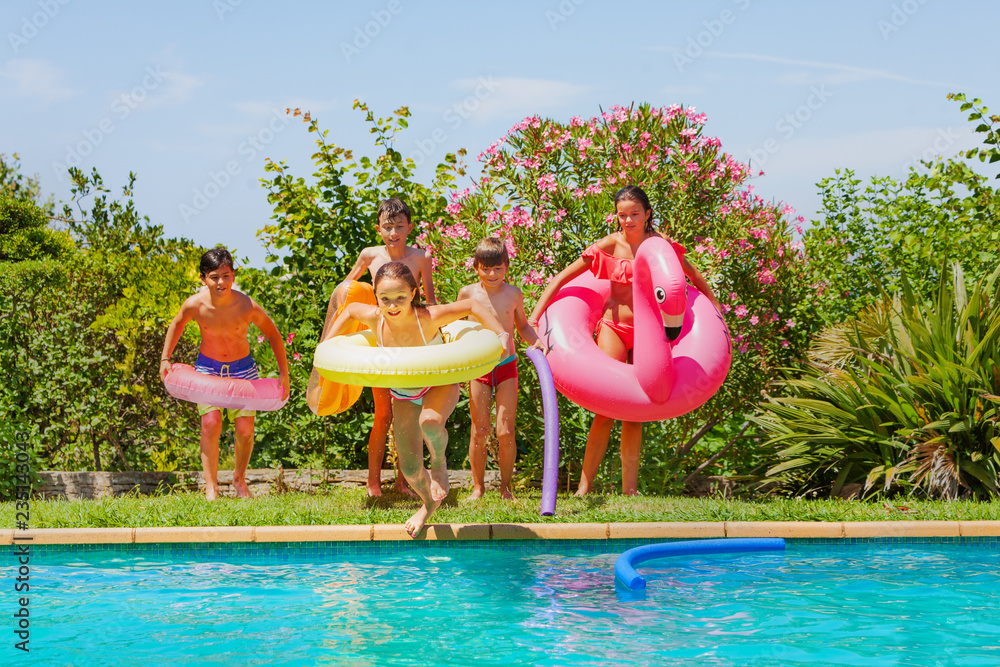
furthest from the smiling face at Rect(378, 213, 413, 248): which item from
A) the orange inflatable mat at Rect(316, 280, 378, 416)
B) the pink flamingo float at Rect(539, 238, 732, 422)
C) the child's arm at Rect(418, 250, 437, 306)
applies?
the pink flamingo float at Rect(539, 238, 732, 422)

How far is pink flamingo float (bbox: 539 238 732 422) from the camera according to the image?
645 centimetres

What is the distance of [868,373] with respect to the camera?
7.79 m

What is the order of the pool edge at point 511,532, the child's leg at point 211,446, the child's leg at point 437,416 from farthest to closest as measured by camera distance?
the child's leg at point 211,446 → the pool edge at point 511,532 → the child's leg at point 437,416

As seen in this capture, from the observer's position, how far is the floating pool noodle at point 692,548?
503 cm

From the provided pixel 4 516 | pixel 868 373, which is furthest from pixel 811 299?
pixel 4 516

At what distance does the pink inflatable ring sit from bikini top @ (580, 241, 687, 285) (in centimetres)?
259

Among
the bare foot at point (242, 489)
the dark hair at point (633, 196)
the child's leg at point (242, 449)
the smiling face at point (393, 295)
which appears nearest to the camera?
the smiling face at point (393, 295)

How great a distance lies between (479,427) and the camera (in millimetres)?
6773

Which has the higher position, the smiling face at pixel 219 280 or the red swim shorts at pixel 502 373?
the smiling face at pixel 219 280

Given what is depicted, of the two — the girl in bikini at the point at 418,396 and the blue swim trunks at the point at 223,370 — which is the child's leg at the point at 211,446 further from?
the girl in bikini at the point at 418,396

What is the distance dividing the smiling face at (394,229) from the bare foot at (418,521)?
2032mm

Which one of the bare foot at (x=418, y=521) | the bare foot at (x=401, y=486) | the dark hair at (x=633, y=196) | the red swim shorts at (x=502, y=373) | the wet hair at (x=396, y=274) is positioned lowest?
the bare foot at (x=418, y=521)
